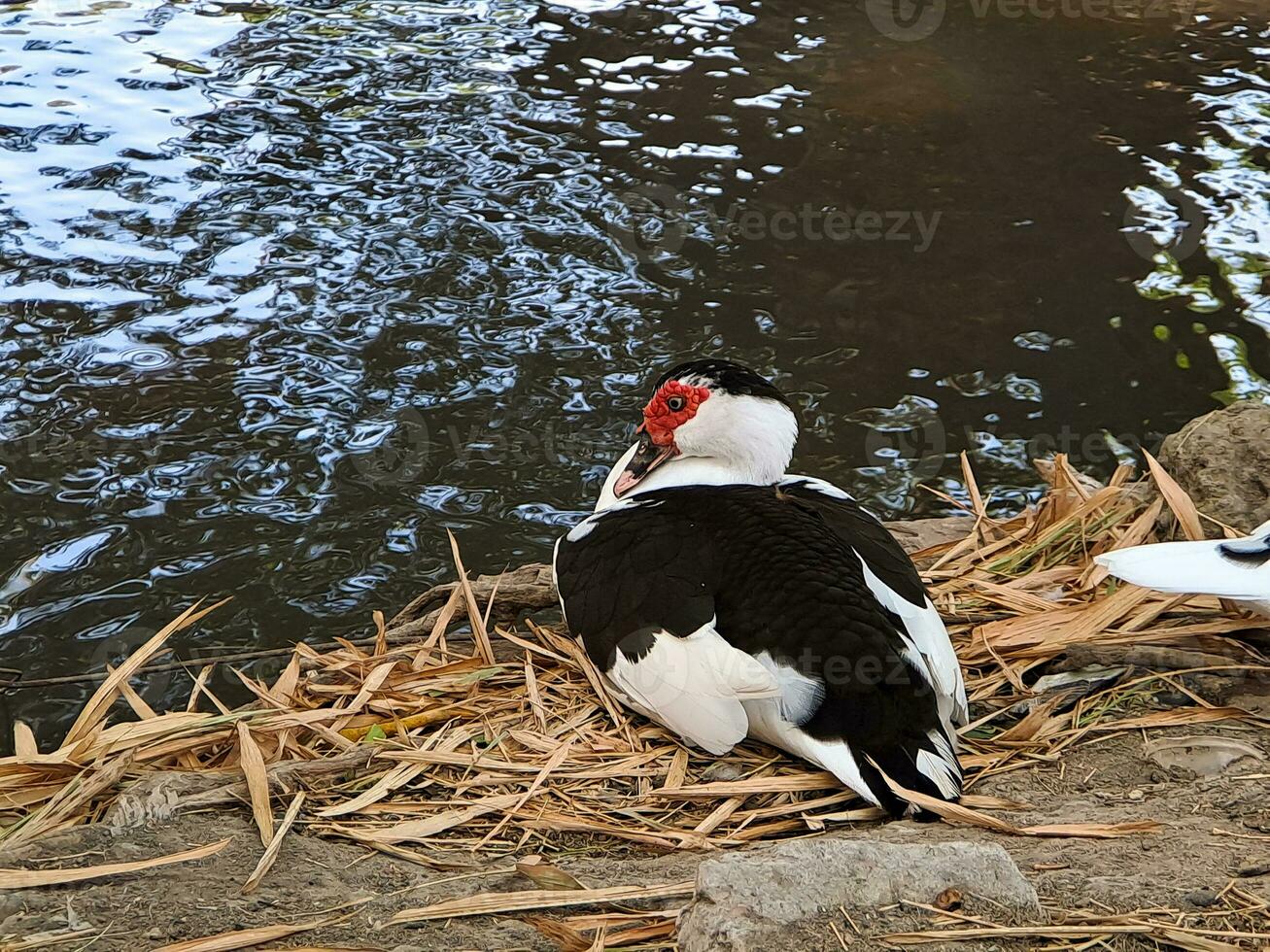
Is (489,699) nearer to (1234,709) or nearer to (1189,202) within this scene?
(1234,709)

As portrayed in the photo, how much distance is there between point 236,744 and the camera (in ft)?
9.50

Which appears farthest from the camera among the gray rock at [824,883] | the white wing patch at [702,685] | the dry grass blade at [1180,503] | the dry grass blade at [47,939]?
the dry grass blade at [1180,503]

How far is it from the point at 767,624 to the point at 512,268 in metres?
3.38

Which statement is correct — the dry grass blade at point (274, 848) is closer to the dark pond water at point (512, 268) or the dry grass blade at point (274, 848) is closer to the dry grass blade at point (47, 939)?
the dry grass blade at point (47, 939)

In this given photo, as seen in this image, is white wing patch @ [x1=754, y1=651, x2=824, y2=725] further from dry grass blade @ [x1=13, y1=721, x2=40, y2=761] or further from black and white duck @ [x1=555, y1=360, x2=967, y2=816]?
dry grass blade @ [x1=13, y1=721, x2=40, y2=761]

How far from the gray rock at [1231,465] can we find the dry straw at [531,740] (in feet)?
0.40

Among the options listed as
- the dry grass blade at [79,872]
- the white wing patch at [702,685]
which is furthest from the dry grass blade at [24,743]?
the white wing patch at [702,685]

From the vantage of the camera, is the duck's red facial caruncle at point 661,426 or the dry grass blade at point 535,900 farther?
the duck's red facial caruncle at point 661,426

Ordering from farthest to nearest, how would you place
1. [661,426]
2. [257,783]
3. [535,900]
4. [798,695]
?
[661,426]
[798,695]
[257,783]
[535,900]

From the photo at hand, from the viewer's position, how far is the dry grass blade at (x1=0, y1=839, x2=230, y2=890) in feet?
7.26

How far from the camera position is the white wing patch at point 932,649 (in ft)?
9.05

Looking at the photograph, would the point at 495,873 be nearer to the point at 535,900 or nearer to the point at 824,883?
the point at 535,900

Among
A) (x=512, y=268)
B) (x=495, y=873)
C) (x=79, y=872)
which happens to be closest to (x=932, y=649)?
(x=495, y=873)

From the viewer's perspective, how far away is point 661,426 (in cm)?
350
